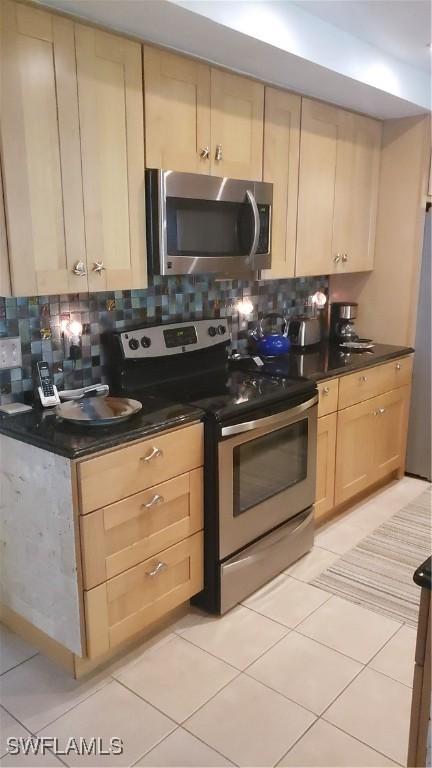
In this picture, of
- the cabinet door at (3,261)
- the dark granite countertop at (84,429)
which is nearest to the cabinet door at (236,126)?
the cabinet door at (3,261)

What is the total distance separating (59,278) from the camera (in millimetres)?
A: 2004

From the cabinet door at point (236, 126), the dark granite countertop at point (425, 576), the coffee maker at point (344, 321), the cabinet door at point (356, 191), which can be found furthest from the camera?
the coffee maker at point (344, 321)

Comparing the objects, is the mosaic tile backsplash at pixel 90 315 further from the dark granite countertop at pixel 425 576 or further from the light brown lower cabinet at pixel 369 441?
the dark granite countertop at pixel 425 576

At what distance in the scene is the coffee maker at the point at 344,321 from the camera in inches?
140

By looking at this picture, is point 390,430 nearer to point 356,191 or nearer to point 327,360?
point 327,360

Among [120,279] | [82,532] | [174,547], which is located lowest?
[174,547]

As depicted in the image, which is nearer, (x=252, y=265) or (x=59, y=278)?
(x=59, y=278)

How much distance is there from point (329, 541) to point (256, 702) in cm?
116

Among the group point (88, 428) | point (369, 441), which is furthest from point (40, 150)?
point (369, 441)

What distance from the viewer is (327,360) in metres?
3.08

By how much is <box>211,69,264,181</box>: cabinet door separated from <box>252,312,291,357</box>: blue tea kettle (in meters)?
0.83

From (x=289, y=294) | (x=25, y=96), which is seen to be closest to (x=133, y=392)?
(x=25, y=96)

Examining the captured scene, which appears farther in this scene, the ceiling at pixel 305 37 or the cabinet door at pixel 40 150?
the ceiling at pixel 305 37

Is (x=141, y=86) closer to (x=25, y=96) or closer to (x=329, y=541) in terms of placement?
(x=25, y=96)
